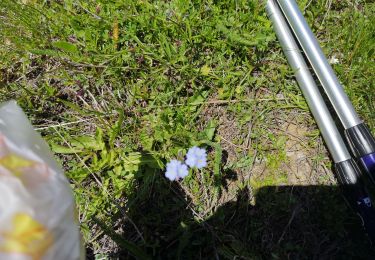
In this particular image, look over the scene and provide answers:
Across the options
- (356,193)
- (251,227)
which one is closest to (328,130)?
(356,193)

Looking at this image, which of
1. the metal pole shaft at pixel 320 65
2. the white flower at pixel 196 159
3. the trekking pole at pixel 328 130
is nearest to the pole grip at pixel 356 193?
the trekking pole at pixel 328 130

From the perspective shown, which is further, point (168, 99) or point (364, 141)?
point (168, 99)

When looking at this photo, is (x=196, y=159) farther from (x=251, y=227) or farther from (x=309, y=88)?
(x=309, y=88)

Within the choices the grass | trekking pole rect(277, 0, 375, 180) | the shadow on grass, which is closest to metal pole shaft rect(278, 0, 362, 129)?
trekking pole rect(277, 0, 375, 180)

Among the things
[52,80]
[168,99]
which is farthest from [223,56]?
[52,80]

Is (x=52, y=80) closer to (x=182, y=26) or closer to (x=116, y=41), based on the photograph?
(x=116, y=41)

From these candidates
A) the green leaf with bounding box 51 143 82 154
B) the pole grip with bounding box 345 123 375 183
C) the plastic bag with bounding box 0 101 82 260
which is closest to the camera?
the plastic bag with bounding box 0 101 82 260

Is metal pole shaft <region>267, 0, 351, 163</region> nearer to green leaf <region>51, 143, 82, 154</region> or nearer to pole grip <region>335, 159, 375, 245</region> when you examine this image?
pole grip <region>335, 159, 375, 245</region>
